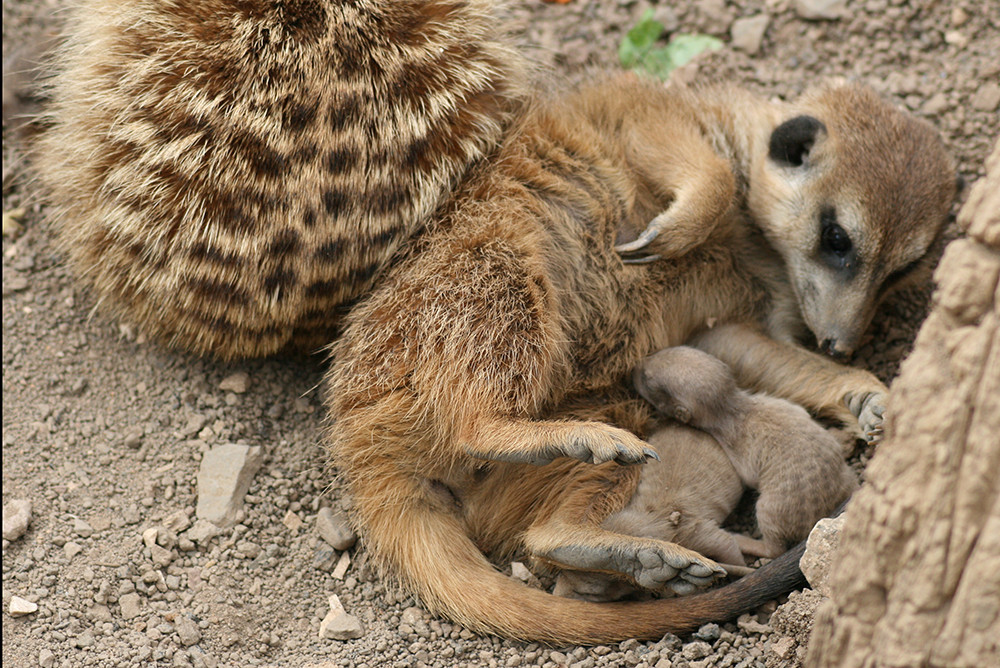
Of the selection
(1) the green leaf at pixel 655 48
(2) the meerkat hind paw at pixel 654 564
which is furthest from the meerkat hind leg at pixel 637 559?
(1) the green leaf at pixel 655 48

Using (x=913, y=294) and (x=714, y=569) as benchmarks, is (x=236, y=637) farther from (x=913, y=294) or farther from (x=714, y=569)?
(x=913, y=294)

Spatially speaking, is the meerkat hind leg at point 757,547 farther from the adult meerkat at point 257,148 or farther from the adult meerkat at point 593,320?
the adult meerkat at point 257,148

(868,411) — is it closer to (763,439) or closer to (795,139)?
(763,439)

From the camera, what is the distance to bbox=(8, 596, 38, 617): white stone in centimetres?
253

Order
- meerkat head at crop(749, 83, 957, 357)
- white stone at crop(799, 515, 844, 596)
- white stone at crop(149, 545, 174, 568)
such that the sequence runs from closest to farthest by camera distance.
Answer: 1. white stone at crop(799, 515, 844, 596)
2. white stone at crop(149, 545, 174, 568)
3. meerkat head at crop(749, 83, 957, 357)

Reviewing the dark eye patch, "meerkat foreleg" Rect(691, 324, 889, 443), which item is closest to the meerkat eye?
the dark eye patch

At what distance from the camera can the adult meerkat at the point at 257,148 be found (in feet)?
8.86

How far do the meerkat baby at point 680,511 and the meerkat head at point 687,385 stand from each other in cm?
11

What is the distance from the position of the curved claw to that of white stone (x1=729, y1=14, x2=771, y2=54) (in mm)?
1395

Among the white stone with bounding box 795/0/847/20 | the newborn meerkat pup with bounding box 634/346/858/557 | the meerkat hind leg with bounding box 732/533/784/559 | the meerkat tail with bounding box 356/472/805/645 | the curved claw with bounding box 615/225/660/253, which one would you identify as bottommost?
the meerkat tail with bounding box 356/472/805/645

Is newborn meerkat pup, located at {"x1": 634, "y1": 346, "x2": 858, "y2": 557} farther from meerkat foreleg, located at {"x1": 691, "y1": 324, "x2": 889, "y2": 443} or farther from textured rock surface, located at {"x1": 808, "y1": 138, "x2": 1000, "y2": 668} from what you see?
textured rock surface, located at {"x1": 808, "y1": 138, "x2": 1000, "y2": 668}

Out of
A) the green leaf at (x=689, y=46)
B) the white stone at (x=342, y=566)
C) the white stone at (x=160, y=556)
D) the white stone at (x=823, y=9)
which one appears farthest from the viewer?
the green leaf at (x=689, y=46)

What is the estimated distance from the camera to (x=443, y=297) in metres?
2.80

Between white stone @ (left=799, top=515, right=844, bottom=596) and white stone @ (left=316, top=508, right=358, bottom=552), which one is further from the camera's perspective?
white stone @ (left=316, top=508, right=358, bottom=552)
